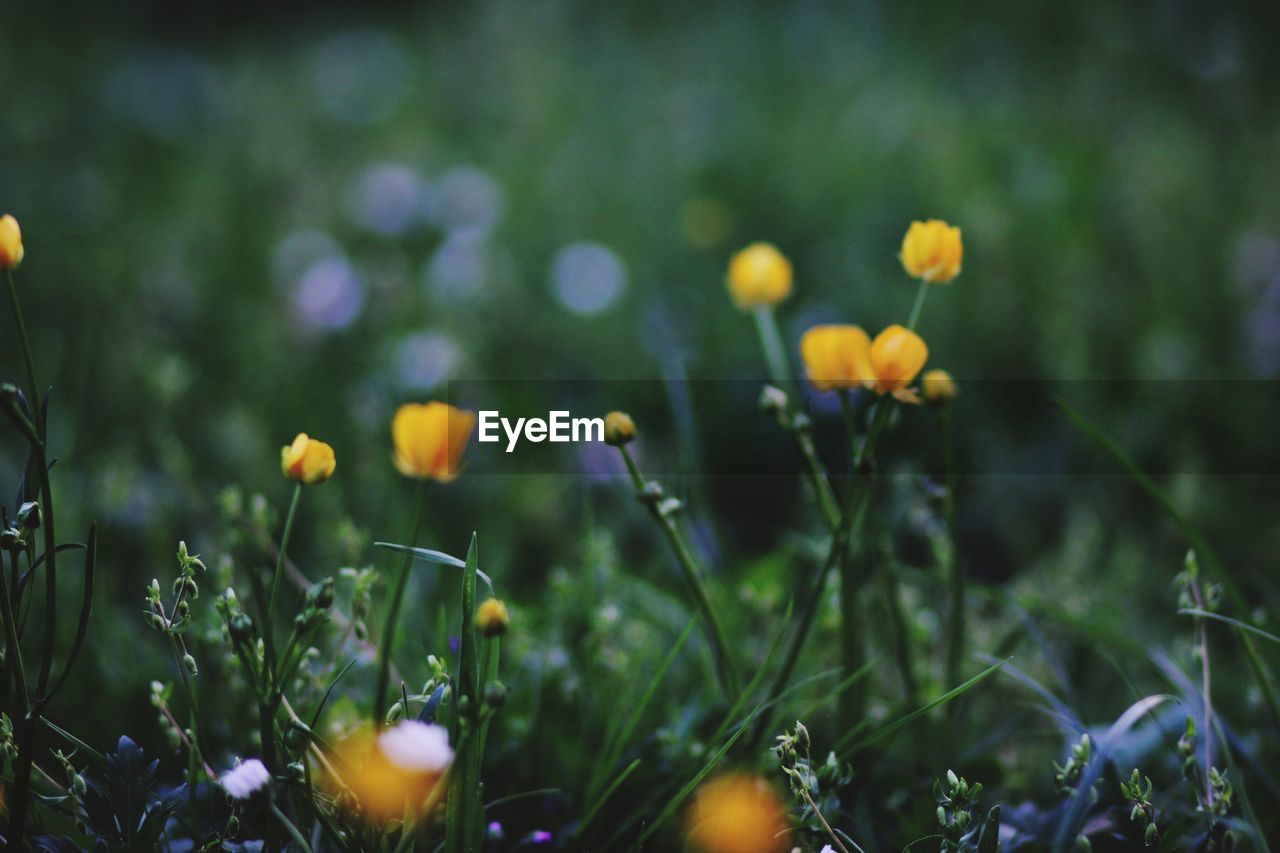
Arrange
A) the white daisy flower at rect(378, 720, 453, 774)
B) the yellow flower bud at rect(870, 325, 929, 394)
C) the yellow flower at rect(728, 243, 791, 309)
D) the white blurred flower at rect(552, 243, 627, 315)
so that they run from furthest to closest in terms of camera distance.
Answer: the white blurred flower at rect(552, 243, 627, 315), the yellow flower at rect(728, 243, 791, 309), the yellow flower bud at rect(870, 325, 929, 394), the white daisy flower at rect(378, 720, 453, 774)

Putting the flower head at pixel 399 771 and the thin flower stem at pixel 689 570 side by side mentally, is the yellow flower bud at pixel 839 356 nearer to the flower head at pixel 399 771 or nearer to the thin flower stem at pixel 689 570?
the thin flower stem at pixel 689 570

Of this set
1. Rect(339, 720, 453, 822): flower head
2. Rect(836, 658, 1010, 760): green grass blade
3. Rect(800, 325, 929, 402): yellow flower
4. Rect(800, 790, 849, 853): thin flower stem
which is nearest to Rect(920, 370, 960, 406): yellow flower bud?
Rect(800, 325, 929, 402): yellow flower

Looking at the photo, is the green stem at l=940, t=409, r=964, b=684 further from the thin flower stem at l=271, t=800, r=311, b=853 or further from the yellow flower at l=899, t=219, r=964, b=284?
the thin flower stem at l=271, t=800, r=311, b=853

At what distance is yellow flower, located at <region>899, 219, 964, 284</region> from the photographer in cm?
74

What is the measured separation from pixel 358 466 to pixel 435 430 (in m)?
0.79

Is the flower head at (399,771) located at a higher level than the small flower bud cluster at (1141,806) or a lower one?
higher

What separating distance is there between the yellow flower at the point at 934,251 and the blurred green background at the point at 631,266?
0.34 m

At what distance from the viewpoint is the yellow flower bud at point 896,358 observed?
67cm

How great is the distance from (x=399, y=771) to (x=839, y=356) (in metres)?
0.40

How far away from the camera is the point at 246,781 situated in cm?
60

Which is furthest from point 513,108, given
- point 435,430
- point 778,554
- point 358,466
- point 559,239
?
point 435,430

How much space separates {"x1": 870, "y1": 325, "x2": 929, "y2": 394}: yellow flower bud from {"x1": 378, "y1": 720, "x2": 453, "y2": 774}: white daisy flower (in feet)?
1.23

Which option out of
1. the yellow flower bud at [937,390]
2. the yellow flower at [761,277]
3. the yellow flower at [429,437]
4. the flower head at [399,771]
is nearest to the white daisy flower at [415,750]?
the flower head at [399,771]

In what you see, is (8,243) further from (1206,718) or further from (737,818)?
(1206,718)
